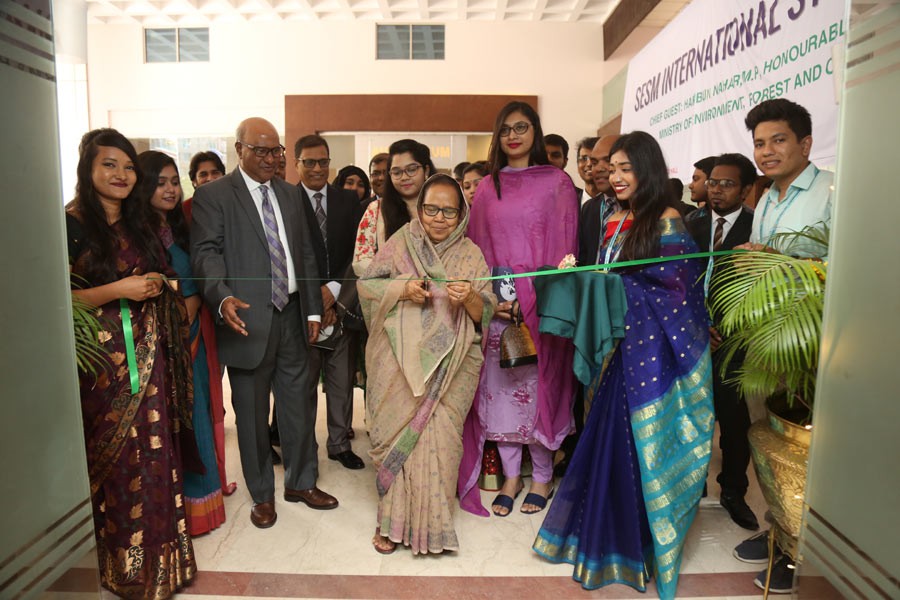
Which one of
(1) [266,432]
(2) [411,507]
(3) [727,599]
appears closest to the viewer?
(3) [727,599]

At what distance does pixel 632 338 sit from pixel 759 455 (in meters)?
0.53

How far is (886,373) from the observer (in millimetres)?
1126

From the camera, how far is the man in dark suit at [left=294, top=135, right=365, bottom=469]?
3065 mm

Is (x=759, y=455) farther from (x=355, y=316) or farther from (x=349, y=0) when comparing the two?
(x=349, y=0)

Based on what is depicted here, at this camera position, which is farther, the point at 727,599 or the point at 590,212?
the point at 590,212

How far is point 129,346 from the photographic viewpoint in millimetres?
2020

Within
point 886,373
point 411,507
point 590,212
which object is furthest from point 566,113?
point 886,373

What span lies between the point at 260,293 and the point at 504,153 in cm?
126

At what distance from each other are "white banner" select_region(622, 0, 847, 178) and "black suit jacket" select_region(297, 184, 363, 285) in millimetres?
2190

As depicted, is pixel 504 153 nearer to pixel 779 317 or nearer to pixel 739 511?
pixel 779 317

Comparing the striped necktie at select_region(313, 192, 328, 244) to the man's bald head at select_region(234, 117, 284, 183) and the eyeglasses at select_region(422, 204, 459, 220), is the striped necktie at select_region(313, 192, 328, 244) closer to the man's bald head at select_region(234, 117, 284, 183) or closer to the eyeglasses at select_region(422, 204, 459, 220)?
the man's bald head at select_region(234, 117, 284, 183)

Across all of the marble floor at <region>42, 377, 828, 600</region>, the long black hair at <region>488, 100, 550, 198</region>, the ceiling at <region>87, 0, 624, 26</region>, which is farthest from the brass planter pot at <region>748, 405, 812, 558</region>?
the ceiling at <region>87, 0, 624, 26</region>

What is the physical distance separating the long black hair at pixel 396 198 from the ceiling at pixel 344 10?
6.84 m

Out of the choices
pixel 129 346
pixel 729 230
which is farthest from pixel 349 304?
pixel 729 230
